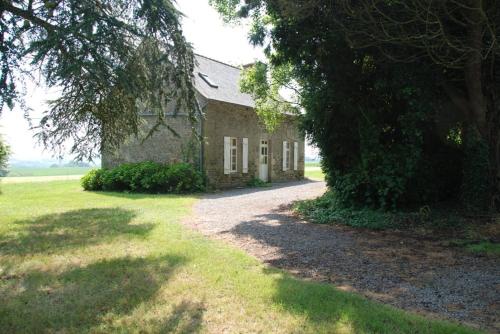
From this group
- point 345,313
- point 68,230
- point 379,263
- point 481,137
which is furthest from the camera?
Result: point 481,137

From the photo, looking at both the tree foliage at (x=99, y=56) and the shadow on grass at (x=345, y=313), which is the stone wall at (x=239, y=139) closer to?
the tree foliage at (x=99, y=56)

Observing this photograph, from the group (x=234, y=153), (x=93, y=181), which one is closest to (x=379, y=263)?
(x=234, y=153)

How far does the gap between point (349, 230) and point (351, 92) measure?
329cm

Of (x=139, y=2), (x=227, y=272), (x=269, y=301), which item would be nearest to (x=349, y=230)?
(x=227, y=272)

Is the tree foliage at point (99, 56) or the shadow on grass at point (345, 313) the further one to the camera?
the tree foliage at point (99, 56)

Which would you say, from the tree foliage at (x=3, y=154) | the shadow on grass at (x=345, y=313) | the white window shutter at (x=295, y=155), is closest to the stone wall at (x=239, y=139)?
the white window shutter at (x=295, y=155)

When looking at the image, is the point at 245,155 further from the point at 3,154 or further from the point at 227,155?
the point at 3,154

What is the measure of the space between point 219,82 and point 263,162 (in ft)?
15.1

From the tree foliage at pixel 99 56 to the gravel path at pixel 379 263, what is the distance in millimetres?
2763

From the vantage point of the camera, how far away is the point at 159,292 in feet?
14.4

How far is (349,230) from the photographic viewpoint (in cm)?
865

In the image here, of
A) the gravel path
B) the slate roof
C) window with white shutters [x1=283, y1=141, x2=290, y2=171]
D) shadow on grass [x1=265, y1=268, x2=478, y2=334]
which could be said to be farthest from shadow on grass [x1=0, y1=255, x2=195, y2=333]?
window with white shutters [x1=283, y1=141, x2=290, y2=171]

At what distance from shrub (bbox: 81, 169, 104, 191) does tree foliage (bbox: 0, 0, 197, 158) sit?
9.84 meters

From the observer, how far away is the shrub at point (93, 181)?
16.8m
